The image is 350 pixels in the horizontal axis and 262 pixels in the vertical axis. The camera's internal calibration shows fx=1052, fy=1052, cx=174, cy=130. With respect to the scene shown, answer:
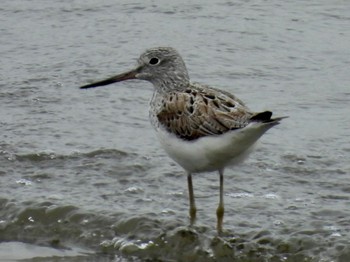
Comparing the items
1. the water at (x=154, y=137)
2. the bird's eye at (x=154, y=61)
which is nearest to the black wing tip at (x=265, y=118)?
the water at (x=154, y=137)

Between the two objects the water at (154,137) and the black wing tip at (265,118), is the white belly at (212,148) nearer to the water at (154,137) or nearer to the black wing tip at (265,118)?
the black wing tip at (265,118)

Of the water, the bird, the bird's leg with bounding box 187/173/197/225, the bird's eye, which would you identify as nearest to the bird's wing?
the bird

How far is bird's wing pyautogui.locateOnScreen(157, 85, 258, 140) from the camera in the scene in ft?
24.6

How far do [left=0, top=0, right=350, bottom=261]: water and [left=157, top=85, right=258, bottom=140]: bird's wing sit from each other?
80 centimetres

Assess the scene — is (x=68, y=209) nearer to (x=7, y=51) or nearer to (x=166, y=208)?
(x=166, y=208)

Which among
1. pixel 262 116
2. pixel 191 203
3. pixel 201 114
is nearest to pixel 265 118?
pixel 262 116

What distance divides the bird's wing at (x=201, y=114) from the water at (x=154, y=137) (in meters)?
0.80

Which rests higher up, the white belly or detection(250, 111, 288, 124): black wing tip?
detection(250, 111, 288, 124): black wing tip

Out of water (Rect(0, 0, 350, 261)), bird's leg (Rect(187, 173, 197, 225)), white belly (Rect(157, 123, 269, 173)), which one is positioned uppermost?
white belly (Rect(157, 123, 269, 173))

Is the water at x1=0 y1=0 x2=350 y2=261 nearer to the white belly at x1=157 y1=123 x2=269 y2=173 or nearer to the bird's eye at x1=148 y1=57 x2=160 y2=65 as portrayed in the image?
the white belly at x1=157 y1=123 x2=269 y2=173

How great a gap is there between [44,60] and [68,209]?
13.7ft

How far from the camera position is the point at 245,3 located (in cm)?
1360

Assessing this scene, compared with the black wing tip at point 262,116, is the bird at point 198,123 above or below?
below

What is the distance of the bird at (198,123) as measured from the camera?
7457mm
